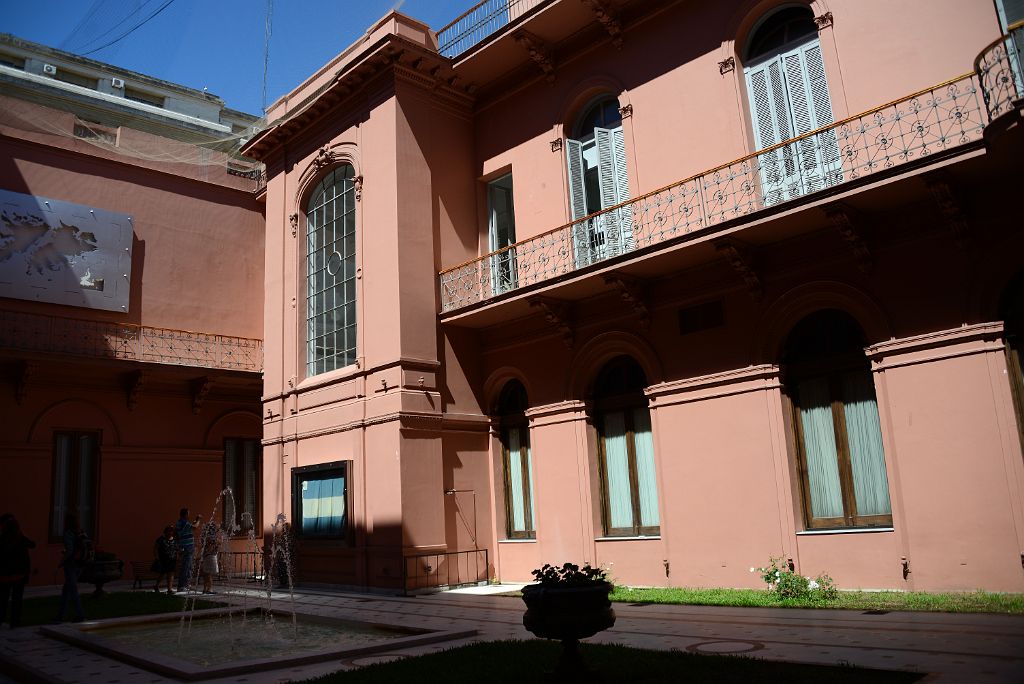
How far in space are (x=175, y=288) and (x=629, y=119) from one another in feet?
42.0

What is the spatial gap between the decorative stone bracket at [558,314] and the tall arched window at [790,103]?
414 cm

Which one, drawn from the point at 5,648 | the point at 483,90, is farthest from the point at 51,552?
the point at 483,90

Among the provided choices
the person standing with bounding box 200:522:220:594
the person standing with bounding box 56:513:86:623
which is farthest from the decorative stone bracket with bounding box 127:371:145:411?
the person standing with bounding box 56:513:86:623

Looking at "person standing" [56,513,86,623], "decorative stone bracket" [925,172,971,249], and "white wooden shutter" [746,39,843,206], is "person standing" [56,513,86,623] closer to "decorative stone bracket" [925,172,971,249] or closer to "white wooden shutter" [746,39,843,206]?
"white wooden shutter" [746,39,843,206]

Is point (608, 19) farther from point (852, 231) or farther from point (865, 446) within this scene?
point (865, 446)

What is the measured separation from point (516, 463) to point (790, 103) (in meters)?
8.14

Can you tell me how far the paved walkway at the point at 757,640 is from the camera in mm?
6340

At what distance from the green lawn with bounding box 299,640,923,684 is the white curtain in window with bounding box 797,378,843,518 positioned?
5273mm

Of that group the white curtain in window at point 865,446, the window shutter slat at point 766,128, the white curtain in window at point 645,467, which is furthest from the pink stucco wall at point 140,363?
the white curtain in window at point 865,446

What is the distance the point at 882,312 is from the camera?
10.7 meters

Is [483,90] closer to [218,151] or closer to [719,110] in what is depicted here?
[719,110]

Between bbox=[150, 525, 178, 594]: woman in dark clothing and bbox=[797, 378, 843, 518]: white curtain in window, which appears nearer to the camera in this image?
bbox=[797, 378, 843, 518]: white curtain in window

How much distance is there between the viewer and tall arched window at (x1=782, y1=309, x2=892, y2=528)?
1094 cm

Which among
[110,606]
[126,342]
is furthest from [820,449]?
[126,342]
